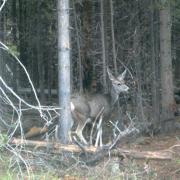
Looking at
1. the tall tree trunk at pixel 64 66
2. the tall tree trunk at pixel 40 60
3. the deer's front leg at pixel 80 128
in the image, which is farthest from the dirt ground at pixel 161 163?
the tall tree trunk at pixel 40 60

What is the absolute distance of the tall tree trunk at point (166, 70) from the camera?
14516mm

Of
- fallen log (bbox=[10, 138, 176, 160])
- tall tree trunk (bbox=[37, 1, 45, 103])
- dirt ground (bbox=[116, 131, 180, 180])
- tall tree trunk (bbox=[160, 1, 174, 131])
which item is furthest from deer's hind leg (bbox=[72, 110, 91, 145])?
tall tree trunk (bbox=[37, 1, 45, 103])

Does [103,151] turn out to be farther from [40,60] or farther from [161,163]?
[40,60]

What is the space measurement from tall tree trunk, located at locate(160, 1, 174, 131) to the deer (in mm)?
1085

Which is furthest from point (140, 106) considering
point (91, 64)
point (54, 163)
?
point (54, 163)

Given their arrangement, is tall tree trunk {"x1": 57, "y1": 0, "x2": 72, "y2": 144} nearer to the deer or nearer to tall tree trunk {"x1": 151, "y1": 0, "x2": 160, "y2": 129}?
the deer

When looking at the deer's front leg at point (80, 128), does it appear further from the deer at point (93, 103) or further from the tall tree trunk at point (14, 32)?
the tall tree trunk at point (14, 32)

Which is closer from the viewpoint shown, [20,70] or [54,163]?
[54,163]

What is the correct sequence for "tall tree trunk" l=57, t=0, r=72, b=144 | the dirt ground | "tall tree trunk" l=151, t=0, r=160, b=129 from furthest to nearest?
"tall tree trunk" l=151, t=0, r=160, b=129 < "tall tree trunk" l=57, t=0, r=72, b=144 < the dirt ground

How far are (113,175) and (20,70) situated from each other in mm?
11479

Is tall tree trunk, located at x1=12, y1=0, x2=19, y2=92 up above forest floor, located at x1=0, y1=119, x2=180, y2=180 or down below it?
above

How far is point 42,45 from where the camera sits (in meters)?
19.4

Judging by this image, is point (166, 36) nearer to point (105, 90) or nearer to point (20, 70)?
point (105, 90)

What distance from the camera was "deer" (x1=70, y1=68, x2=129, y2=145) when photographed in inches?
522
